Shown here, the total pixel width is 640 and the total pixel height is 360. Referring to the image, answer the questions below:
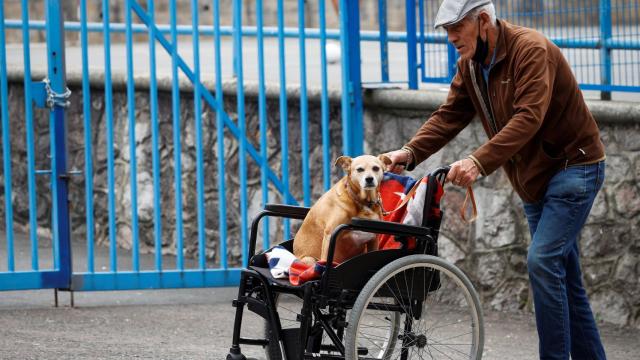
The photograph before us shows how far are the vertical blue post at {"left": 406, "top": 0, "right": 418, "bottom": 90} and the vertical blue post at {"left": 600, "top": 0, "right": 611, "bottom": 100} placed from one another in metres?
1.24

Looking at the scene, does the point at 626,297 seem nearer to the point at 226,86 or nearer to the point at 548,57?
the point at 548,57

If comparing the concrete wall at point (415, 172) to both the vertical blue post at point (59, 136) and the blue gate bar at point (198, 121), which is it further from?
the vertical blue post at point (59, 136)

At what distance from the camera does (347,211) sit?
4910 millimetres

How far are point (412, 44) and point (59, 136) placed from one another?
236 centimetres

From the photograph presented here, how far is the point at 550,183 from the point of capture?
4891 mm

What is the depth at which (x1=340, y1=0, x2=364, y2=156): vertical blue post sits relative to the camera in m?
7.45

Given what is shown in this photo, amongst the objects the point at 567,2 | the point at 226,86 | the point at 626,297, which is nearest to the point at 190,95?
the point at 226,86

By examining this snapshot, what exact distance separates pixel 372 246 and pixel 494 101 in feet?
2.60

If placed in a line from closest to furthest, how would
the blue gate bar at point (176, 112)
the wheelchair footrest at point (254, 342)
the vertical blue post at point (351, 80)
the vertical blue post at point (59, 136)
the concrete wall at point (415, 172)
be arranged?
the wheelchair footrest at point (254, 342) → the concrete wall at point (415, 172) → the vertical blue post at point (59, 136) → the blue gate bar at point (176, 112) → the vertical blue post at point (351, 80)

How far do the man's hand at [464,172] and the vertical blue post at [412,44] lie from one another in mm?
3127

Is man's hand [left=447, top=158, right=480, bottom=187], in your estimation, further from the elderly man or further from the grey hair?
the grey hair

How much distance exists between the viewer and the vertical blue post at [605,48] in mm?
7043

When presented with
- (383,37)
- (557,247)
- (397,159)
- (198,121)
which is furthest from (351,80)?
(557,247)

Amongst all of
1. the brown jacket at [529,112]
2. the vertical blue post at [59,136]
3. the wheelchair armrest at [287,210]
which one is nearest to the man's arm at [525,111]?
the brown jacket at [529,112]
